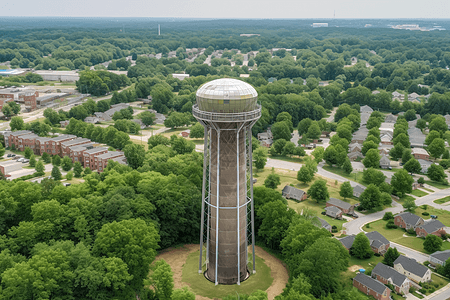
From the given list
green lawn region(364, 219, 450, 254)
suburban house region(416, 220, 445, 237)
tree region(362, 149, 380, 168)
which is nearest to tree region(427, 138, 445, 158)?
tree region(362, 149, 380, 168)

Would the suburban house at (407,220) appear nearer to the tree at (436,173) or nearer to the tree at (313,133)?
the tree at (436,173)

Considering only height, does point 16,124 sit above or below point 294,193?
above

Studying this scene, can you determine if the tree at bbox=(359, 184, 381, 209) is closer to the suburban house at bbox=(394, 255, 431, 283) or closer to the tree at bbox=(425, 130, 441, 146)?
the suburban house at bbox=(394, 255, 431, 283)

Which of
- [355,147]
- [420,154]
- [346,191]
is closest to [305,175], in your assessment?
[346,191]

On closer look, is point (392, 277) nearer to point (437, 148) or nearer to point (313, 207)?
point (313, 207)

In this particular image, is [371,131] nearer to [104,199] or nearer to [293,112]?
[293,112]

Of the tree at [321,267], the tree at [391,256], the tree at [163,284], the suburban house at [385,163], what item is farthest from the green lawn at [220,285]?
the suburban house at [385,163]
